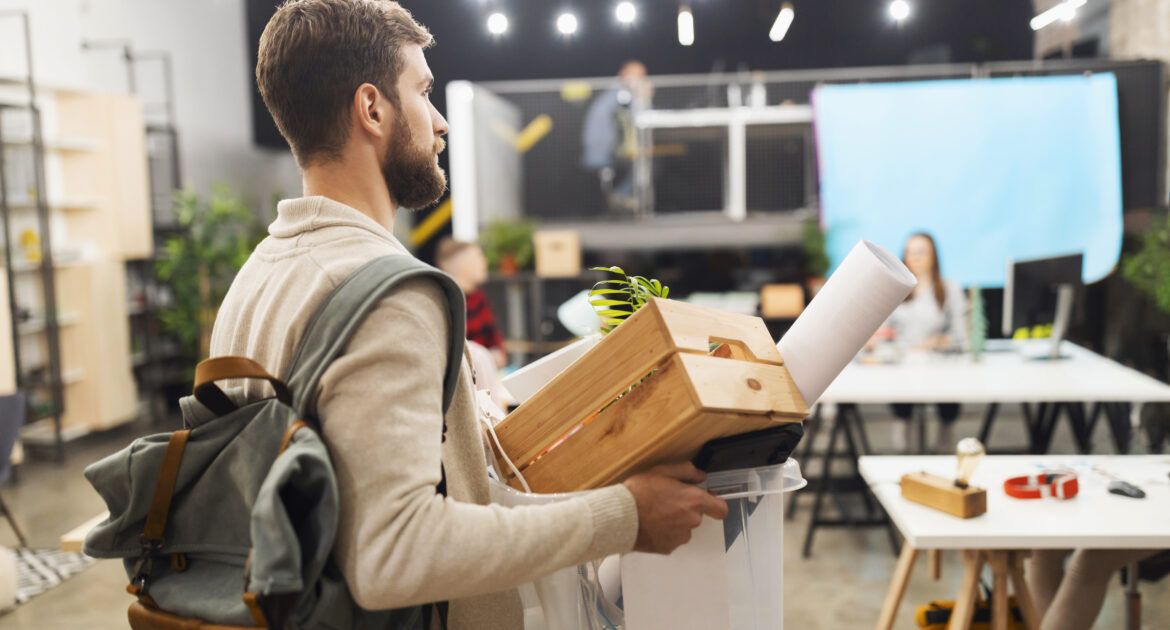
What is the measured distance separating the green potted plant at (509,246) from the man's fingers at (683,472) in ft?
18.7

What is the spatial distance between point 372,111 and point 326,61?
3.2 inches

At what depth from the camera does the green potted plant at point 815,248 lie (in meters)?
6.51

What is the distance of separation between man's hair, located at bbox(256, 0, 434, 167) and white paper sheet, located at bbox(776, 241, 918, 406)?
0.67 m

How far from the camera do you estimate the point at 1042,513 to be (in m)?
2.28

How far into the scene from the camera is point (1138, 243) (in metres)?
6.45

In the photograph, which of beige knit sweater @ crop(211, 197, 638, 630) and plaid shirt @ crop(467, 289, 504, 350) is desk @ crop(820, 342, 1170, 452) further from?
beige knit sweater @ crop(211, 197, 638, 630)

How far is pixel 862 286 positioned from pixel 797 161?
6.85 m

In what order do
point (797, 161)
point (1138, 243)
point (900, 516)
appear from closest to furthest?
point (900, 516) → point (1138, 243) → point (797, 161)

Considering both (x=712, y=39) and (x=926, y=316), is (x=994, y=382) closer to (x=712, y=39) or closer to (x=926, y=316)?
(x=926, y=316)

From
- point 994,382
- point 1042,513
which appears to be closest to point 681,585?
point 1042,513

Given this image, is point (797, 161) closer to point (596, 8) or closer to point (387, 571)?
point (596, 8)

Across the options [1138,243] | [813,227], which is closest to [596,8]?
[813,227]

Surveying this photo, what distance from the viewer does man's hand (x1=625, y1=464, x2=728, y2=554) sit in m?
1.10

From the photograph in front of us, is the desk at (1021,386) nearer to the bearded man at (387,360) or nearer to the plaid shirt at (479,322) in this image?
the plaid shirt at (479,322)
